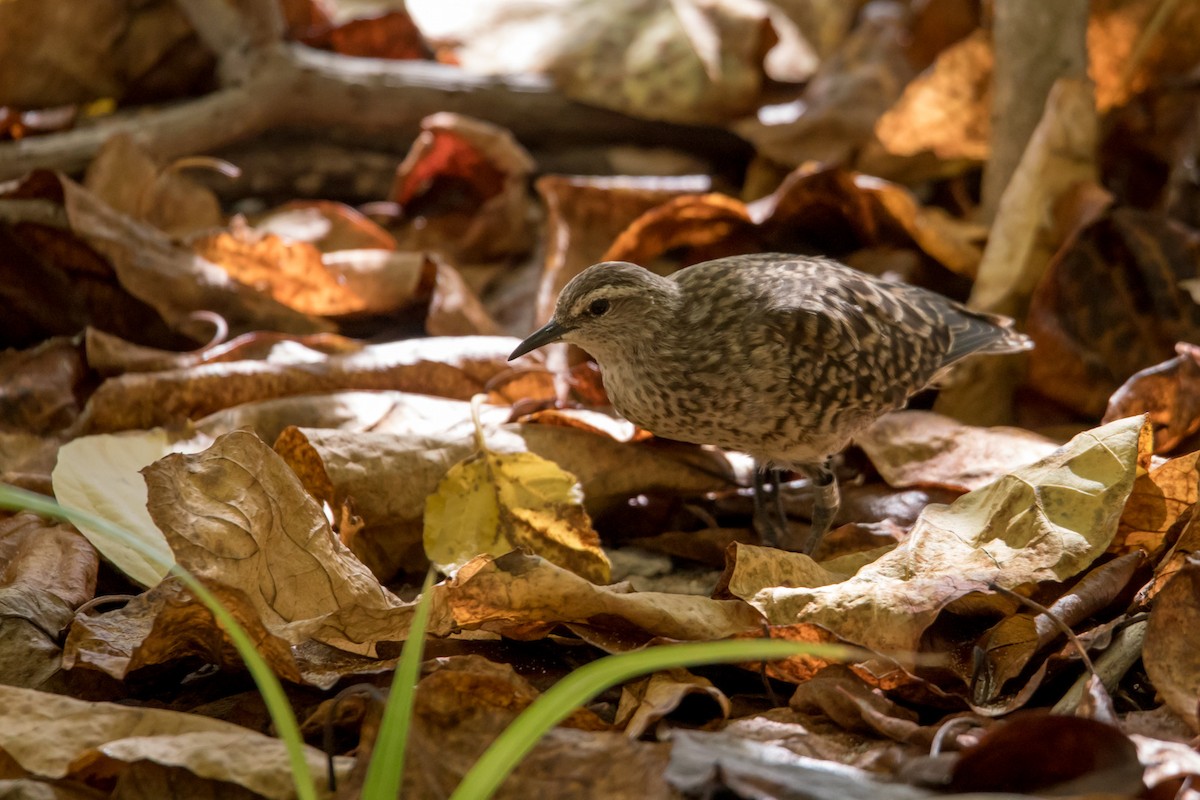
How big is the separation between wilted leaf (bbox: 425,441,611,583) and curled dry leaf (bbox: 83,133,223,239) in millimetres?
2451

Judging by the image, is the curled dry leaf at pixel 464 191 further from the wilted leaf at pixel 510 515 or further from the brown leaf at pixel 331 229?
the wilted leaf at pixel 510 515

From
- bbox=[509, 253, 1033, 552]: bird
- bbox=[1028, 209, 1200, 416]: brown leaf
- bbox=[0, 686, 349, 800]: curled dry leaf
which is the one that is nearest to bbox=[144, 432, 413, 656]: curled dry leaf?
bbox=[0, 686, 349, 800]: curled dry leaf

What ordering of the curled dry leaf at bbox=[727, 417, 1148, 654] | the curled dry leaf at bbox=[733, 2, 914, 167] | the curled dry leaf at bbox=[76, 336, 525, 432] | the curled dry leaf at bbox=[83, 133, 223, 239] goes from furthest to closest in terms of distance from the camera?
the curled dry leaf at bbox=[733, 2, 914, 167] < the curled dry leaf at bbox=[83, 133, 223, 239] < the curled dry leaf at bbox=[76, 336, 525, 432] < the curled dry leaf at bbox=[727, 417, 1148, 654]

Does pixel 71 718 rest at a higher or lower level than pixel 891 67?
lower

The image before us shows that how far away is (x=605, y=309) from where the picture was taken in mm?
4375

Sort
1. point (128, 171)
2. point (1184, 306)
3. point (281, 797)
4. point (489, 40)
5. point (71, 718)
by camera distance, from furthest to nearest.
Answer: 1. point (489, 40)
2. point (128, 171)
3. point (1184, 306)
4. point (71, 718)
5. point (281, 797)

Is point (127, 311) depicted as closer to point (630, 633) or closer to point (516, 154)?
point (516, 154)

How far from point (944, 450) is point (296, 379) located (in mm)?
2694

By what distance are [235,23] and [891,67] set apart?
3998 millimetres

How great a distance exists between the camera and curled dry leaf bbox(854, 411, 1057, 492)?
443 centimetres

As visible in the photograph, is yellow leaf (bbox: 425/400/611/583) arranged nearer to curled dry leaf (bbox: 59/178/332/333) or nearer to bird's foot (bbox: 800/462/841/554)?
bird's foot (bbox: 800/462/841/554)

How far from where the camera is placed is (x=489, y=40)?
7559 millimetres

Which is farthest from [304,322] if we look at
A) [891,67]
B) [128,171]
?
[891,67]

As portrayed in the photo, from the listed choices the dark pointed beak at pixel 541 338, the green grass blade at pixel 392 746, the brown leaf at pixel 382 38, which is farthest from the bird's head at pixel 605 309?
the brown leaf at pixel 382 38
